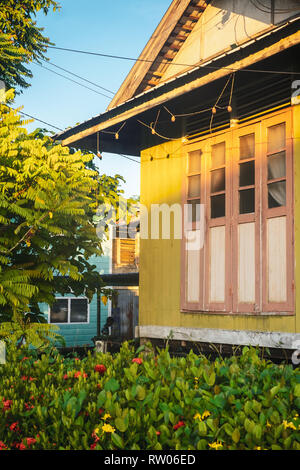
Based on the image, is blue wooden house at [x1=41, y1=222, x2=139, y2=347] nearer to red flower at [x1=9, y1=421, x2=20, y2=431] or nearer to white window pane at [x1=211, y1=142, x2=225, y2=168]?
white window pane at [x1=211, y1=142, x2=225, y2=168]

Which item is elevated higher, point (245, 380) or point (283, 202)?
point (283, 202)

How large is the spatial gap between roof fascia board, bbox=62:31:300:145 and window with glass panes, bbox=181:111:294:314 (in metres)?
0.96

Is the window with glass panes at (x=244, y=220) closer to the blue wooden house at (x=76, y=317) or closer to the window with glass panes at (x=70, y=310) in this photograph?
the blue wooden house at (x=76, y=317)

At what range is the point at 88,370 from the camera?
518 cm

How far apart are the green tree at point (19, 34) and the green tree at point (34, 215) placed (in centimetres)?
900

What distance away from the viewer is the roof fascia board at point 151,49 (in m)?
10.9

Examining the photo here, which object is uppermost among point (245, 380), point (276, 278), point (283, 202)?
point (283, 202)

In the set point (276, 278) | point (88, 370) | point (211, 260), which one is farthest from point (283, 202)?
point (88, 370)

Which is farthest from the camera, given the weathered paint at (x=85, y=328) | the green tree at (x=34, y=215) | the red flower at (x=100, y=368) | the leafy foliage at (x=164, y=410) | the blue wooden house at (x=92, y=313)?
the weathered paint at (x=85, y=328)

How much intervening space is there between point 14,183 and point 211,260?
370 centimetres

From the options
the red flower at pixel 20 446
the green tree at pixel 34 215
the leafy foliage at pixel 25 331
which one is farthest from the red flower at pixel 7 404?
the green tree at pixel 34 215

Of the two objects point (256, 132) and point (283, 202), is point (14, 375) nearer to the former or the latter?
point (283, 202)
